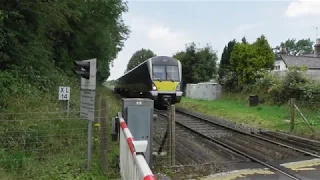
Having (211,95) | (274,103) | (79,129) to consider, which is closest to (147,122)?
(79,129)

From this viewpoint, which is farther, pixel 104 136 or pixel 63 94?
pixel 63 94

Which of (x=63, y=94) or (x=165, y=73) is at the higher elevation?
(x=165, y=73)

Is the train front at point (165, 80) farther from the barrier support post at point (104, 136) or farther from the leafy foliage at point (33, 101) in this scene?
the barrier support post at point (104, 136)

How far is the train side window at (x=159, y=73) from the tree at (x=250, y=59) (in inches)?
417

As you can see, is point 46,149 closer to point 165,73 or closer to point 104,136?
point 104,136

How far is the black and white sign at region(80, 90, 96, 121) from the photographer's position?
6453 mm

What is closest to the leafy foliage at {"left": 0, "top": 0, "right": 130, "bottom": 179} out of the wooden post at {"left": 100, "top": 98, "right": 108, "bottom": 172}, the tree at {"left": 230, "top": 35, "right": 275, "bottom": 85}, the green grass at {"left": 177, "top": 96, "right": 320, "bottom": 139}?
the wooden post at {"left": 100, "top": 98, "right": 108, "bottom": 172}

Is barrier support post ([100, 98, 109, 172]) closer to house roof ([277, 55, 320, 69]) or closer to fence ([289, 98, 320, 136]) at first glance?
fence ([289, 98, 320, 136])

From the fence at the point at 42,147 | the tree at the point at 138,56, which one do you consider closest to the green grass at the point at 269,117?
the fence at the point at 42,147

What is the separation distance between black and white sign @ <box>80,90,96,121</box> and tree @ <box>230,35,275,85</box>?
2361 cm

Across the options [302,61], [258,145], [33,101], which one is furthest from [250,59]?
[33,101]

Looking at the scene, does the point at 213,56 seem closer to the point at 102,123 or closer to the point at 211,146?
the point at 211,146

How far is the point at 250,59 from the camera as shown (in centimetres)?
3020

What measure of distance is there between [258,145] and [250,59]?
20.2m
